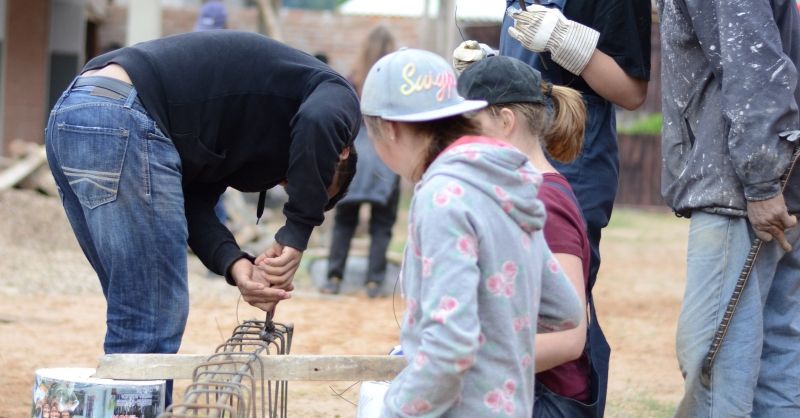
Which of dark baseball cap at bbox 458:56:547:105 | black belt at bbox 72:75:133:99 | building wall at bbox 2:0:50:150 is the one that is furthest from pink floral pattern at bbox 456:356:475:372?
building wall at bbox 2:0:50:150

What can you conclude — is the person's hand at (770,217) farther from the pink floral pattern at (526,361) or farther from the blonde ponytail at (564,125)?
the pink floral pattern at (526,361)

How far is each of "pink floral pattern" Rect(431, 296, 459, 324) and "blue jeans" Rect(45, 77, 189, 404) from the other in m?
1.37

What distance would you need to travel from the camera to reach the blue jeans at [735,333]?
138 inches

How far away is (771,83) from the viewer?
3.37m

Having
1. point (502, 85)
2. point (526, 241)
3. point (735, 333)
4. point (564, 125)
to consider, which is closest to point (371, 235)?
point (735, 333)

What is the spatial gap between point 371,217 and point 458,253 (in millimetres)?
6456

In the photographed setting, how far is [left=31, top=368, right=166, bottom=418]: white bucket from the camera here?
3.04 meters

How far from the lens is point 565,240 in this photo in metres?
2.93

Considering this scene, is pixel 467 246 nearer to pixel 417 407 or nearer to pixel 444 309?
pixel 444 309

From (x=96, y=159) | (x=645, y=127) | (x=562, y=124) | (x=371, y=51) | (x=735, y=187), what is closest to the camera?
(x=562, y=124)

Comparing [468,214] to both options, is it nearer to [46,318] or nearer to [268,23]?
[46,318]

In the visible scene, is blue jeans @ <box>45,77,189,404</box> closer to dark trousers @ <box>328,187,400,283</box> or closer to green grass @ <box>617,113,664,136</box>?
dark trousers @ <box>328,187,400,283</box>

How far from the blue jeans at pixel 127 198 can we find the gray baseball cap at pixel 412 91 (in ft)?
3.42

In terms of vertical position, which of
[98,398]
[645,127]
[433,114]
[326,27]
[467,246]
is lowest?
[645,127]
